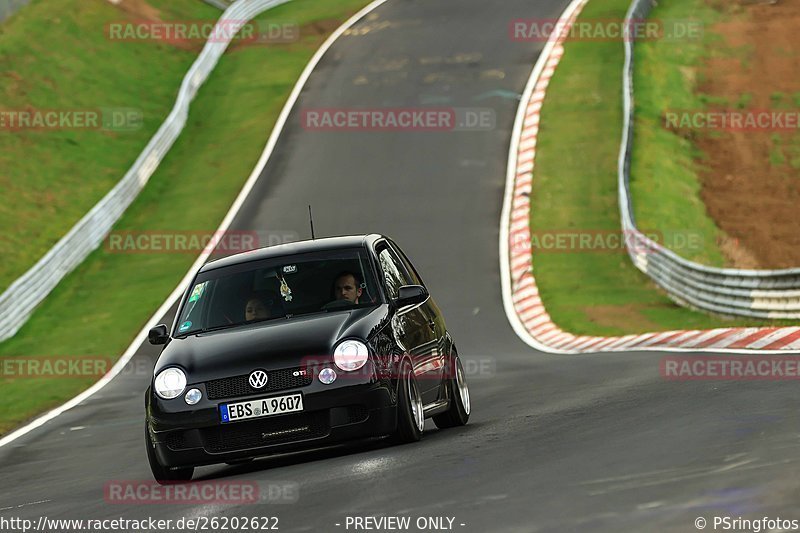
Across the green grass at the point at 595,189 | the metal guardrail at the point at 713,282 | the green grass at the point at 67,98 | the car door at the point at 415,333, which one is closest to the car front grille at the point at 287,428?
the car door at the point at 415,333

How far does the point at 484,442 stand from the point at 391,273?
201cm

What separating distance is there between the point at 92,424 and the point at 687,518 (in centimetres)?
1065

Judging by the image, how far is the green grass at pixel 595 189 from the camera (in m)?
21.5

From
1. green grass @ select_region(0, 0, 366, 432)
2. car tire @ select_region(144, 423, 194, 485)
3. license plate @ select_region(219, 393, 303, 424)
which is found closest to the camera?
license plate @ select_region(219, 393, 303, 424)

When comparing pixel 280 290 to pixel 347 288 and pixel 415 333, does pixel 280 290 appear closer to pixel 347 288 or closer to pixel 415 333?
pixel 347 288

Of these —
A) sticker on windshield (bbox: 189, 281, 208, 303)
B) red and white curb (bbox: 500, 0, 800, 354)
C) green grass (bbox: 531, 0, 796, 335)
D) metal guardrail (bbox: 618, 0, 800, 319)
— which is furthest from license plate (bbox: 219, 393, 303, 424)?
green grass (bbox: 531, 0, 796, 335)

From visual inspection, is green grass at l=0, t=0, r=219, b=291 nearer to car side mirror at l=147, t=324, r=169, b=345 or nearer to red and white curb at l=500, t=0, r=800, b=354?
red and white curb at l=500, t=0, r=800, b=354

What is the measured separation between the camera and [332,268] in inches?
430

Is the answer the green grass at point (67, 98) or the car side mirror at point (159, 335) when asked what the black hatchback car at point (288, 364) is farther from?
the green grass at point (67, 98)

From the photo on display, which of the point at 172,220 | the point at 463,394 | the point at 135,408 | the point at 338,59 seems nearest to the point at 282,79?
the point at 338,59

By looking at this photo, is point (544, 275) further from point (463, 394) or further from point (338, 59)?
point (338, 59)

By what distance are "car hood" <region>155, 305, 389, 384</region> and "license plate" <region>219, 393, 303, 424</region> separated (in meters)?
0.21

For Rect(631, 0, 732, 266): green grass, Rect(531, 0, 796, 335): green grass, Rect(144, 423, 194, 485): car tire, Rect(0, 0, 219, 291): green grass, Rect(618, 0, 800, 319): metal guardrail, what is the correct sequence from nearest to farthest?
Rect(144, 423, 194, 485): car tire, Rect(618, 0, 800, 319): metal guardrail, Rect(531, 0, 796, 335): green grass, Rect(631, 0, 732, 266): green grass, Rect(0, 0, 219, 291): green grass

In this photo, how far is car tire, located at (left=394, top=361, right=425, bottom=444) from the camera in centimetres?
988
